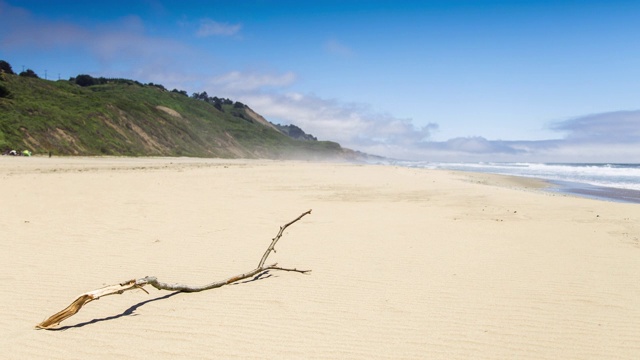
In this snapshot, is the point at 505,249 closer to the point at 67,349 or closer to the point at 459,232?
the point at 459,232

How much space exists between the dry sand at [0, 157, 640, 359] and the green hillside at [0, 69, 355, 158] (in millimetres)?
36926

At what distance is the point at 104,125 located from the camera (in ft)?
185

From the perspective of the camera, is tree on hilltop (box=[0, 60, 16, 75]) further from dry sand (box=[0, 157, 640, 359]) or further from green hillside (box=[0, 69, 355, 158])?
dry sand (box=[0, 157, 640, 359])

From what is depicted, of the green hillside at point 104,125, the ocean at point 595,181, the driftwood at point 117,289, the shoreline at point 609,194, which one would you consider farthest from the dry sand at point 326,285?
the green hillside at point 104,125

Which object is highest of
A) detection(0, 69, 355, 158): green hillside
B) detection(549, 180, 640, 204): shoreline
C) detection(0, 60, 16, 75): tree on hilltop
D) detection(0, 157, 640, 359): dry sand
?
detection(0, 60, 16, 75): tree on hilltop

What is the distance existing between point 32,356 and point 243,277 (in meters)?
2.54

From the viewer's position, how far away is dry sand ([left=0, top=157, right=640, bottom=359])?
3.84 meters

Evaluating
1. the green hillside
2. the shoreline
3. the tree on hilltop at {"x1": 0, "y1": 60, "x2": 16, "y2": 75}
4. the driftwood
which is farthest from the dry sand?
the tree on hilltop at {"x1": 0, "y1": 60, "x2": 16, "y2": 75}

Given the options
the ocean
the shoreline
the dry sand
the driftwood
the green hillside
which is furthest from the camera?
the green hillside

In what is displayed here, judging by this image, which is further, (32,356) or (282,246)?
(282,246)

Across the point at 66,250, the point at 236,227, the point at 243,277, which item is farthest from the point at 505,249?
the point at 66,250

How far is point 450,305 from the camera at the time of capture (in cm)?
488

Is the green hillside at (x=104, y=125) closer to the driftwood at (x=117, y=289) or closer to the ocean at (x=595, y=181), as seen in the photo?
the driftwood at (x=117, y=289)

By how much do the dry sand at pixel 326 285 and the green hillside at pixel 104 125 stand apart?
121ft
